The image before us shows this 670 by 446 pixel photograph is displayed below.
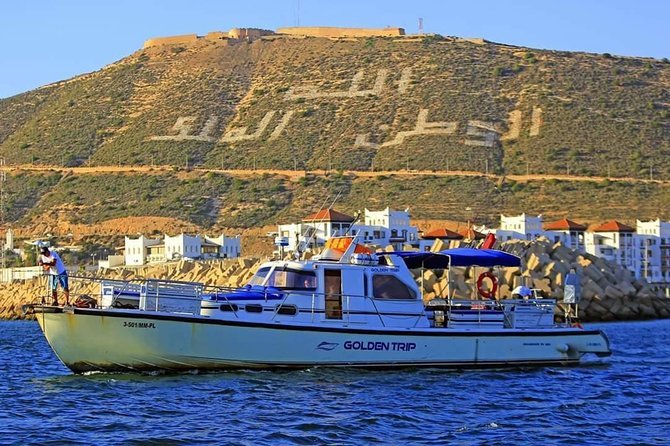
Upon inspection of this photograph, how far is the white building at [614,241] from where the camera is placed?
319ft

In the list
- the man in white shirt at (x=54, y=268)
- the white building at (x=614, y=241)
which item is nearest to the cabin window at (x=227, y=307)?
the man in white shirt at (x=54, y=268)

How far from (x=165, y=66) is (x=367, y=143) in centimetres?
4740

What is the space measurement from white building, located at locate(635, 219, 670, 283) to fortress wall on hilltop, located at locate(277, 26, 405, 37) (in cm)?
7202

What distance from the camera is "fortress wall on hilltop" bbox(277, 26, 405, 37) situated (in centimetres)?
16962

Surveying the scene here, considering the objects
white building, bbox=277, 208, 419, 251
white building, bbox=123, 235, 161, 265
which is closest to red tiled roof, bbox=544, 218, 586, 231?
white building, bbox=277, 208, 419, 251

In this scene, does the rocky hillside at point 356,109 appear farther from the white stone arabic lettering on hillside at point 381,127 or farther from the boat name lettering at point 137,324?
the boat name lettering at point 137,324

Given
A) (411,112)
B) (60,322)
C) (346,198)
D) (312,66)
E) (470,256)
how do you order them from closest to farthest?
1. (60,322)
2. (470,256)
3. (346,198)
4. (411,112)
5. (312,66)

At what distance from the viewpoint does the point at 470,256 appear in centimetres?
3086

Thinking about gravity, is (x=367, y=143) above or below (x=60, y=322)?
above

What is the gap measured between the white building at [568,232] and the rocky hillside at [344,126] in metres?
7.98

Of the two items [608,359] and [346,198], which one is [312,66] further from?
[608,359]

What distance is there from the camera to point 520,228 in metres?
94.4

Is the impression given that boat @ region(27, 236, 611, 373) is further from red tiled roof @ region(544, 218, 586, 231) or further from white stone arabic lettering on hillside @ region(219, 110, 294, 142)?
white stone arabic lettering on hillside @ region(219, 110, 294, 142)

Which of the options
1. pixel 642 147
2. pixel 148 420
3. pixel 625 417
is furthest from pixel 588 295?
pixel 642 147
